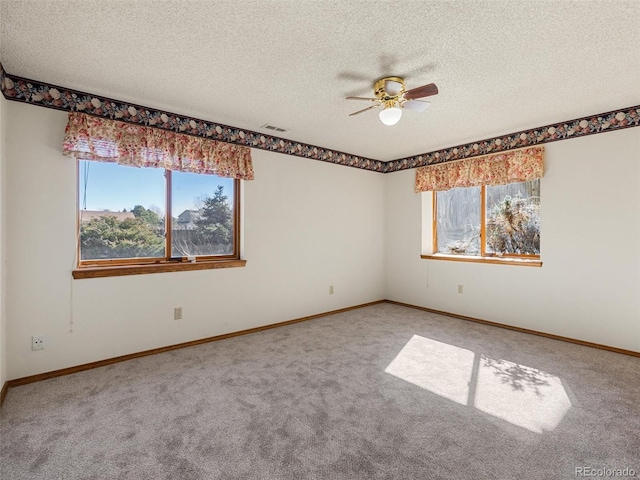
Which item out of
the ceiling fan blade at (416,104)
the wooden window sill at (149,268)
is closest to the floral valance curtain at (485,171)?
the ceiling fan blade at (416,104)

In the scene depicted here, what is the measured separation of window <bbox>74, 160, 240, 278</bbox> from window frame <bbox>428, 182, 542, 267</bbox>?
307 centimetres

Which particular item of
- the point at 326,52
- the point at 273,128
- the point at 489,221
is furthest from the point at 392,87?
the point at 489,221

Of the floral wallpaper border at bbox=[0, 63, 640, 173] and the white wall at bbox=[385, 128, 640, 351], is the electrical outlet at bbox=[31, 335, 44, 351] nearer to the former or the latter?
the floral wallpaper border at bbox=[0, 63, 640, 173]

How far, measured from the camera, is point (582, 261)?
11.4ft

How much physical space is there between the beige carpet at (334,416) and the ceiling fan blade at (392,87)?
2.34 meters

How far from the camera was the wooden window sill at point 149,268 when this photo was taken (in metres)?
2.85

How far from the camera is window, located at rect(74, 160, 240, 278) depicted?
9.83 ft

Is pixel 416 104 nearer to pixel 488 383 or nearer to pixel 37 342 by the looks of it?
pixel 488 383

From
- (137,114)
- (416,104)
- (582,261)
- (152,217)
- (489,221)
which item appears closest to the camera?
(416,104)

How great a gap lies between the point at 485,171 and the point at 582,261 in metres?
1.51

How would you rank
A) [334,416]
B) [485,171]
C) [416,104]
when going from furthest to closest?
[485,171]
[416,104]
[334,416]

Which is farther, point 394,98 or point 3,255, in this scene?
point 394,98

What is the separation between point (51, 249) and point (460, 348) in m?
3.96

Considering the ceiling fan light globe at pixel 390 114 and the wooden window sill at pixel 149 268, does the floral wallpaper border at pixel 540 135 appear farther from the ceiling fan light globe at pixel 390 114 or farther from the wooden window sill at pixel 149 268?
the wooden window sill at pixel 149 268
